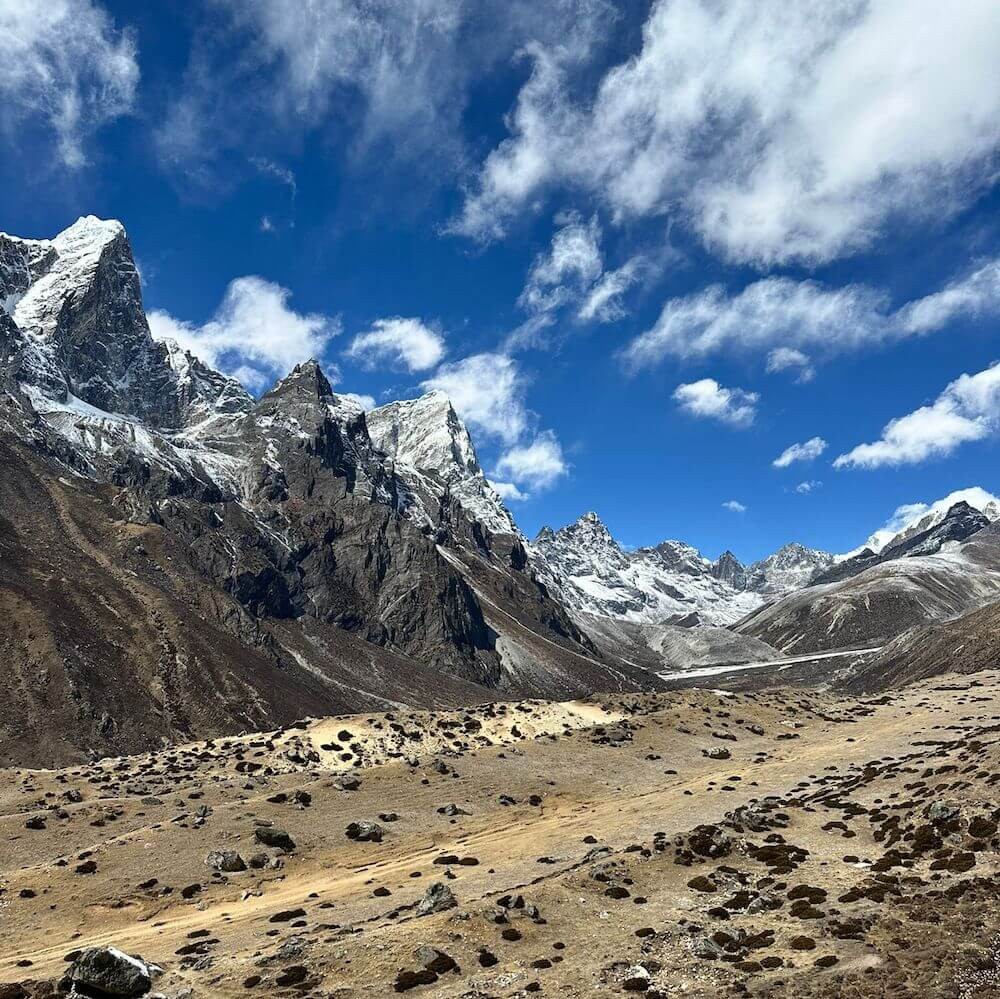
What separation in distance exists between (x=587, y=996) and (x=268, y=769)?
54.0 meters

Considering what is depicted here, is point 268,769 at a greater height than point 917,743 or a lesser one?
greater

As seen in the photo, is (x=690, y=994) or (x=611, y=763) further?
(x=611, y=763)

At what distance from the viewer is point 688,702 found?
318ft

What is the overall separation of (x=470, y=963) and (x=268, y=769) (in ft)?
160

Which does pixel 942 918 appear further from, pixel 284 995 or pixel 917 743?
pixel 917 743

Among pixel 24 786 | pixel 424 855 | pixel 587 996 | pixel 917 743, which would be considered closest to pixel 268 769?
pixel 24 786

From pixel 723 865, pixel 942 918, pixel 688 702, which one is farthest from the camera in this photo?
pixel 688 702

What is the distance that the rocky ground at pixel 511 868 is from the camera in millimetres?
27297

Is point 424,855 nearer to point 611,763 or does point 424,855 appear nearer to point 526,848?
point 526,848

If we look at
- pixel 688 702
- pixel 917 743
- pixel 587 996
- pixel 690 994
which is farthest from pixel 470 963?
pixel 688 702

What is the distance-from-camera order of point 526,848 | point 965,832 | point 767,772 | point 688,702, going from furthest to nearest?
point 688,702 < point 767,772 < point 526,848 < point 965,832

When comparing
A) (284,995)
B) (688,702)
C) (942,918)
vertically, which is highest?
(688,702)

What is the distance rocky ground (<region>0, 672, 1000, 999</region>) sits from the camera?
27297 mm

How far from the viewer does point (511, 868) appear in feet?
140
